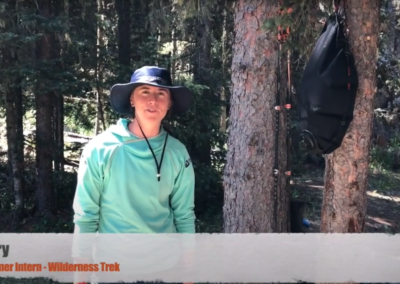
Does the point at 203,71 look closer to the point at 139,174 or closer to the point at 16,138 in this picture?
the point at 16,138

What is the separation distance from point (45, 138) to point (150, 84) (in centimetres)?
703

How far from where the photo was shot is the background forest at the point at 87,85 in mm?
7992

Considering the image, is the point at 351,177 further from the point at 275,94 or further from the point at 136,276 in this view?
the point at 136,276

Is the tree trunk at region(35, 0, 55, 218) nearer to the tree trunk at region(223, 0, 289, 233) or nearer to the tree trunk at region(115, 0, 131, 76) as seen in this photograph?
the tree trunk at region(115, 0, 131, 76)

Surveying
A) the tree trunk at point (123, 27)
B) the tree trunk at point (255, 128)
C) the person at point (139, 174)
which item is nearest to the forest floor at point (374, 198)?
the tree trunk at point (255, 128)

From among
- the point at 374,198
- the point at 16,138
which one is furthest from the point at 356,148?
the point at 374,198

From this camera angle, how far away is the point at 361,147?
3420mm

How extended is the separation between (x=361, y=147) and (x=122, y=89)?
1.76 metres

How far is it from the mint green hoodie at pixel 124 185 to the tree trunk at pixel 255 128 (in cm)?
173

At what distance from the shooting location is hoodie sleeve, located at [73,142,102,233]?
97.6 inches

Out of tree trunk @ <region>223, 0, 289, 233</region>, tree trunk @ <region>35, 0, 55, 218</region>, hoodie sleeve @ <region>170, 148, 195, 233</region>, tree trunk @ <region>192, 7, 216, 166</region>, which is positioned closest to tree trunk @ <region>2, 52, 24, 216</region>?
tree trunk @ <region>35, 0, 55, 218</region>

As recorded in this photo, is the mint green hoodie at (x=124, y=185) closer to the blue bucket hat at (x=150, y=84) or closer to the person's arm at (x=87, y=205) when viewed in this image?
the person's arm at (x=87, y=205)

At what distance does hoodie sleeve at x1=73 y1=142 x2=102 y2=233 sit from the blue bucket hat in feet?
1.45

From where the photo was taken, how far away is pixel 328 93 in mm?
3086
